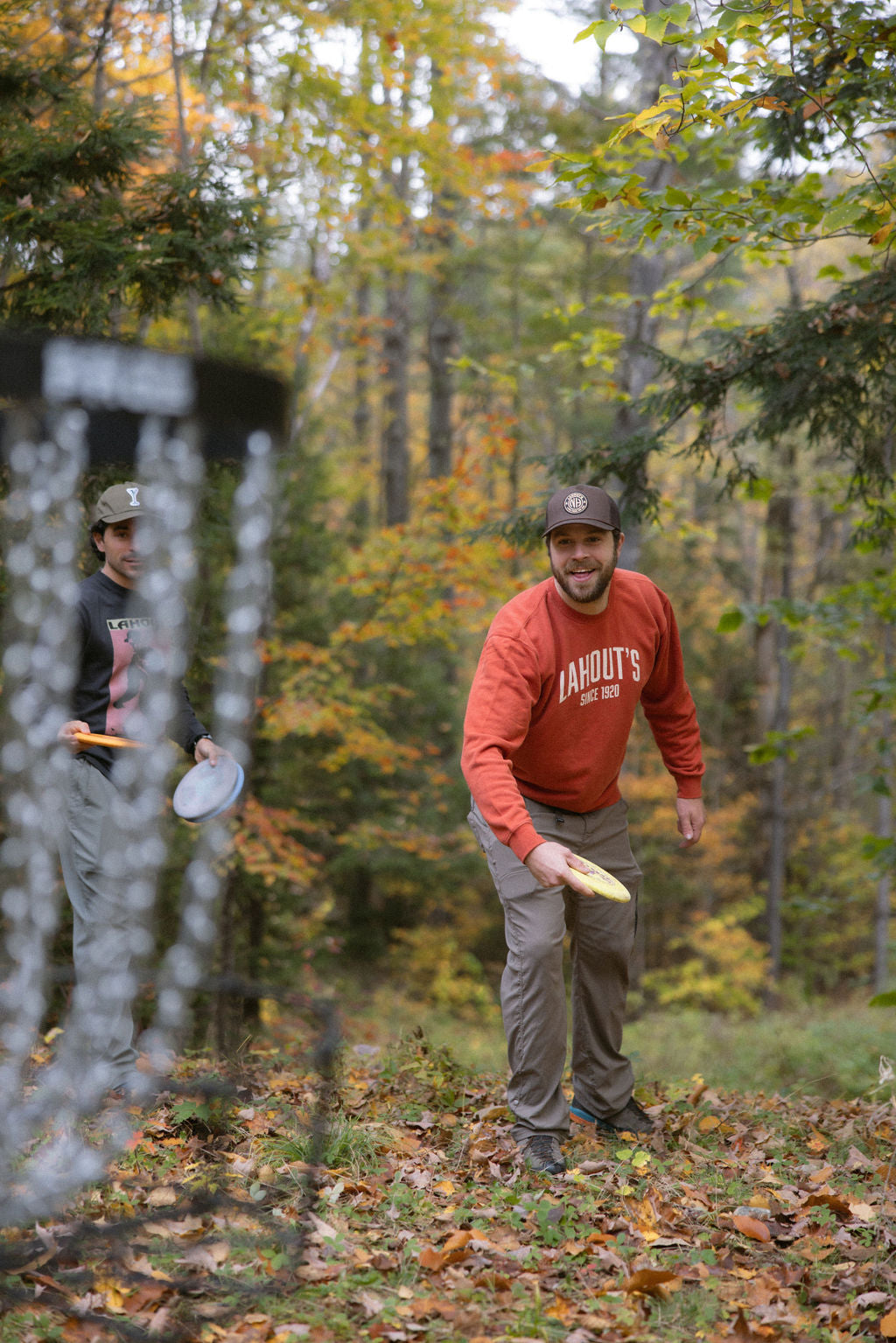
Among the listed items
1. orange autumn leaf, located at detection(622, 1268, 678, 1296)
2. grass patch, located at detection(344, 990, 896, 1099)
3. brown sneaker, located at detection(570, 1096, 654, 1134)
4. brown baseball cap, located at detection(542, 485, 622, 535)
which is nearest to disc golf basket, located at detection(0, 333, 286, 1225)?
brown baseball cap, located at detection(542, 485, 622, 535)

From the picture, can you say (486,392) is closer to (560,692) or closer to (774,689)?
(774,689)

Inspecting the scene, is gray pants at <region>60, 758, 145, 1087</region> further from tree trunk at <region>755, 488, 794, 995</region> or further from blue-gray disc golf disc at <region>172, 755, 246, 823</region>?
tree trunk at <region>755, 488, 794, 995</region>

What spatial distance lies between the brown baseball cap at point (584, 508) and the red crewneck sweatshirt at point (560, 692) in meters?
0.29

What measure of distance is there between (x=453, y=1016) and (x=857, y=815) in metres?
9.66

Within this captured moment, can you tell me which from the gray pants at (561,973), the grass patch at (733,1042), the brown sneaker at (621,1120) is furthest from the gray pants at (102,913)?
the grass patch at (733,1042)

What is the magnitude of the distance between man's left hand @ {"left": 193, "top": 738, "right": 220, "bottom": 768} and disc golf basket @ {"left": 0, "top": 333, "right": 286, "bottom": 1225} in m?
0.12

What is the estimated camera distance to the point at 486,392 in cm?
1480

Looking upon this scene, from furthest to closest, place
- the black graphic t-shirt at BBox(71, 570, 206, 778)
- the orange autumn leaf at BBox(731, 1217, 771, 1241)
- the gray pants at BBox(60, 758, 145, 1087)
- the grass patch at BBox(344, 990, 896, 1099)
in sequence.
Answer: the grass patch at BBox(344, 990, 896, 1099), the black graphic t-shirt at BBox(71, 570, 206, 778), the gray pants at BBox(60, 758, 145, 1087), the orange autumn leaf at BBox(731, 1217, 771, 1241)

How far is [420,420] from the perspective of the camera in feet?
80.5

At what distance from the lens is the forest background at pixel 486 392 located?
16.3 feet

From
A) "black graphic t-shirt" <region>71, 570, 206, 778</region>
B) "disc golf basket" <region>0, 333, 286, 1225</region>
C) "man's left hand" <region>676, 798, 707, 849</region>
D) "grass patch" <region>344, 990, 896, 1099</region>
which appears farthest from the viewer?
"grass patch" <region>344, 990, 896, 1099</region>

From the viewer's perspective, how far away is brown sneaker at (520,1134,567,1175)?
11.8ft

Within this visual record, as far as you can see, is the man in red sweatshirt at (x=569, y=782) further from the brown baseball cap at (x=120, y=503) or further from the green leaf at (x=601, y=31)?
the green leaf at (x=601, y=31)

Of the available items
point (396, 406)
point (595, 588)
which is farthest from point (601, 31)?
point (396, 406)
